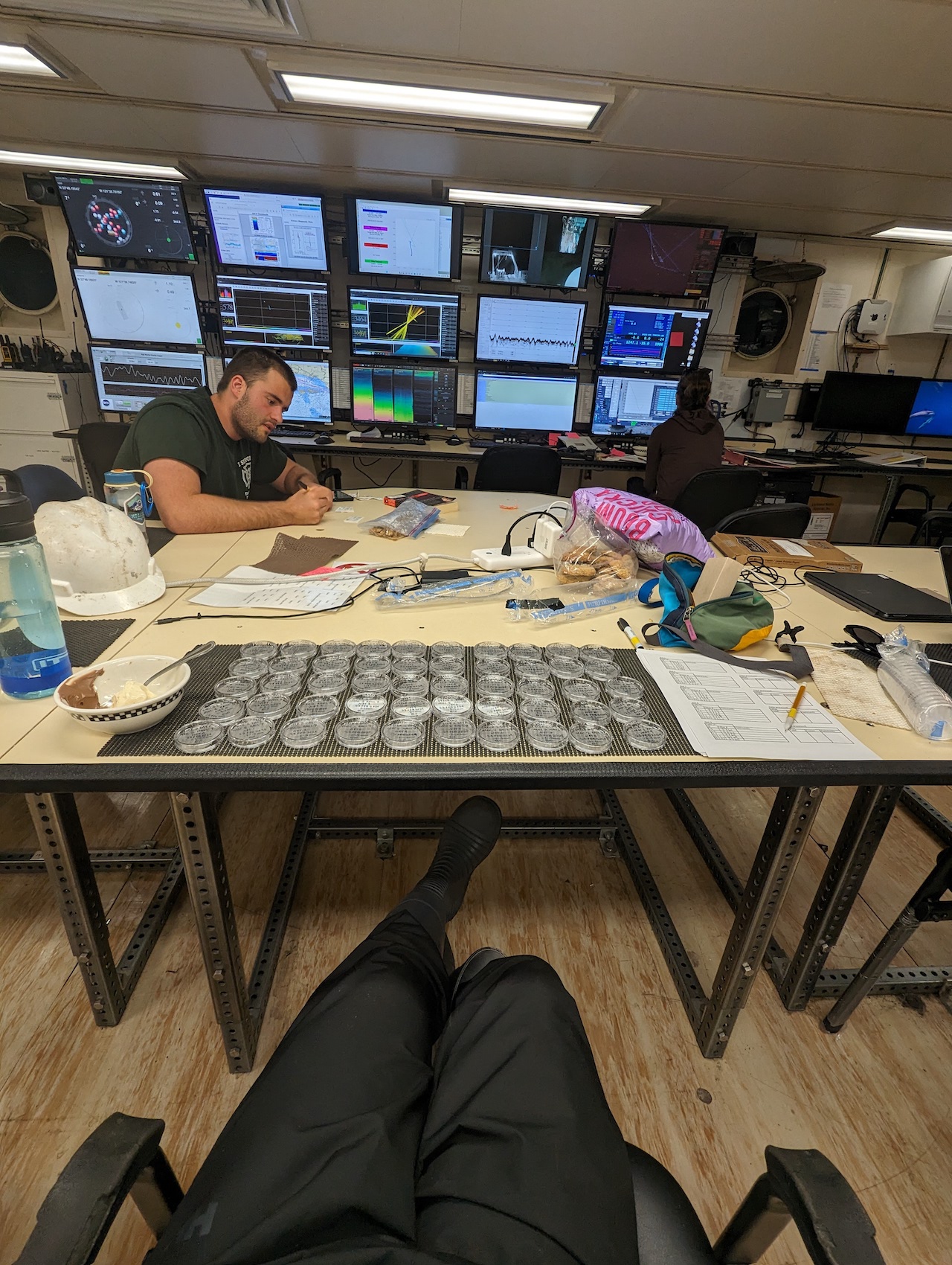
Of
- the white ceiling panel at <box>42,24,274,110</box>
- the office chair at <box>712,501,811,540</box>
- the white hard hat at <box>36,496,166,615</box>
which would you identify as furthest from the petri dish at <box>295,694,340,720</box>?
the white ceiling panel at <box>42,24,274,110</box>

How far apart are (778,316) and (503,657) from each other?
5003mm

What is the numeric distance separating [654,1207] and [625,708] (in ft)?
2.04

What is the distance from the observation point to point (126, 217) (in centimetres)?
367

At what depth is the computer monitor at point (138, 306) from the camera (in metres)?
3.80

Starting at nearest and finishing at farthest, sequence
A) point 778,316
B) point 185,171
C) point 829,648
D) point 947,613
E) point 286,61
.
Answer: point 829,648 → point 947,613 → point 286,61 → point 185,171 → point 778,316

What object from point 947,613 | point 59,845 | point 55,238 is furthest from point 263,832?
point 55,238

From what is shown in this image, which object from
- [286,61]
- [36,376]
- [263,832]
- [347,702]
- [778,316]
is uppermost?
[286,61]

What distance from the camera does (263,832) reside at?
5.73 feet

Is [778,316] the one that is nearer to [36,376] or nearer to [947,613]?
[947,613]

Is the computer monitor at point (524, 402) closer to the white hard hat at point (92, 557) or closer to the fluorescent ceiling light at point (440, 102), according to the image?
the fluorescent ceiling light at point (440, 102)

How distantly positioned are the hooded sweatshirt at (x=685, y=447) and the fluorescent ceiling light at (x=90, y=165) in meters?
3.48

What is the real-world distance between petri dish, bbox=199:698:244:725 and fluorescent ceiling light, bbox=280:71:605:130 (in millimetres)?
2716

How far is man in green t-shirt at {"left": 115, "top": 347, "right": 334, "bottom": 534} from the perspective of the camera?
1795 mm

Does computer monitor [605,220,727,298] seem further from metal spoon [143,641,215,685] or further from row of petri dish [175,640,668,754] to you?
metal spoon [143,641,215,685]
